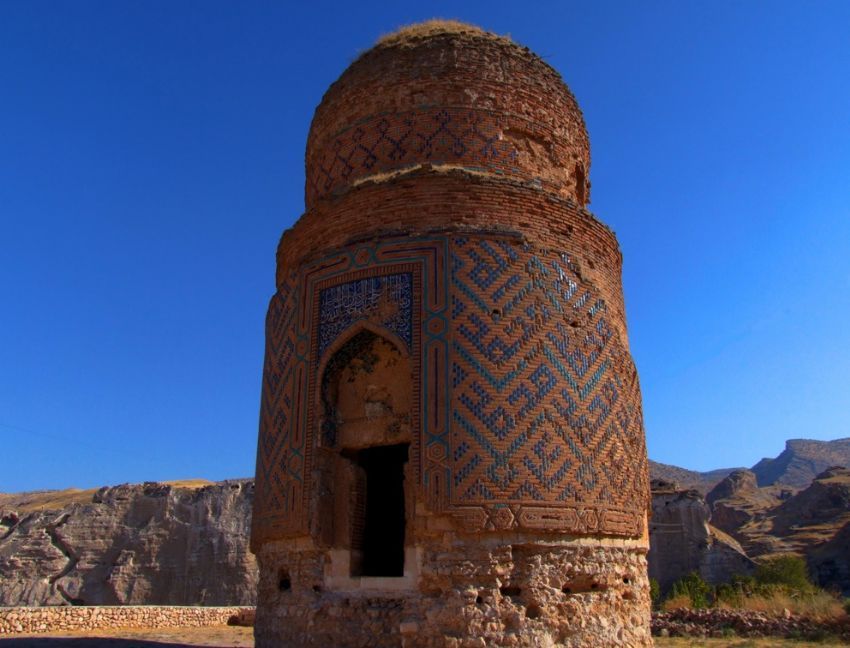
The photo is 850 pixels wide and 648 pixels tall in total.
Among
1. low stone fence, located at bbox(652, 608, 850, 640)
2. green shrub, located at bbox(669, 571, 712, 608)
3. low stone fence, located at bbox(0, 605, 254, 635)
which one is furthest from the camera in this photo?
green shrub, located at bbox(669, 571, 712, 608)

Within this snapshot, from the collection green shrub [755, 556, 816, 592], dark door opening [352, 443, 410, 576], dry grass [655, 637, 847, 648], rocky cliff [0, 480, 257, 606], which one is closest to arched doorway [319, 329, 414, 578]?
dark door opening [352, 443, 410, 576]

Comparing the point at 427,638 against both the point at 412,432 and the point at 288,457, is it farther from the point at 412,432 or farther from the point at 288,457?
the point at 288,457

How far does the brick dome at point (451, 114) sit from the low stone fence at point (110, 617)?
38.2ft

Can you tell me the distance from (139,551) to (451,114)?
849 inches

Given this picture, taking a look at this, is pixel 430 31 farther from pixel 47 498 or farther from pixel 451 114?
pixel 47 498

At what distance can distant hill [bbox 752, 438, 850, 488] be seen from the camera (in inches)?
3346

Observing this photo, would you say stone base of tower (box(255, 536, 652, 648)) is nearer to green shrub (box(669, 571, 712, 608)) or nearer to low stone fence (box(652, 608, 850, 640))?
low stone fence (box(652, 608, 850, 640))

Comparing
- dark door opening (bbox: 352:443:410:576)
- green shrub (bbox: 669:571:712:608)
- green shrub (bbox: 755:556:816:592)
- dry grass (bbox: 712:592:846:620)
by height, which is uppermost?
dark door opening (bbox: 352:443:410:576)

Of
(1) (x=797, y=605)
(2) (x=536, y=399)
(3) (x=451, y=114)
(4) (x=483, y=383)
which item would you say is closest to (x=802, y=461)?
(1) (x=797, y=605)

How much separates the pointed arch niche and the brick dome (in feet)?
7.32

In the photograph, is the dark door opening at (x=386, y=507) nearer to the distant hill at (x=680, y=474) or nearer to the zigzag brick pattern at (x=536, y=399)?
the zigzag brick pattern at (x=536, y=399)

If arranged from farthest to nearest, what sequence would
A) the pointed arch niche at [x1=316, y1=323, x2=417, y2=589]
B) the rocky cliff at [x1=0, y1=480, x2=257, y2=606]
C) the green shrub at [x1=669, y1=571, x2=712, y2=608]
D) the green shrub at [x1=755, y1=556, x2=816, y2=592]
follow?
the rocky cliff at [x1=0, y1=480, x2=257, y2=606], the green shrub at [x1=755, y1=556, x2=816, y2=592], the green shrub at [x1=669, y1=571, x2=712, y2=608], the pointed arch niche at [x1=316, y1=323, x2=417, y2=589]

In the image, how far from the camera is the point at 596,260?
901cm

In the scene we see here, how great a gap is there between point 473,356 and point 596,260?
2.44m
